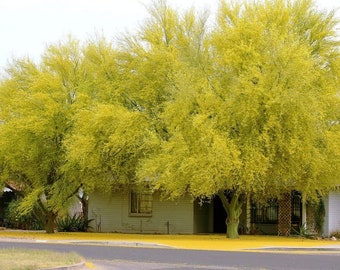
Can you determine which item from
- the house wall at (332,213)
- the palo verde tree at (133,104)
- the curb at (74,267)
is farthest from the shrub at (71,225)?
the curb at (74,267)

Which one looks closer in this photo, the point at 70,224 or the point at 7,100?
the point at 7,100

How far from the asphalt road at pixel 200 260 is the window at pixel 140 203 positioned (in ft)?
47.4

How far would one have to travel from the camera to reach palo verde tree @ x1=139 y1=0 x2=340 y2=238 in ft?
94.6

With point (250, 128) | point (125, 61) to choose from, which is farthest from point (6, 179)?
point (250, 128)

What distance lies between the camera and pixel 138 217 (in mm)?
39688

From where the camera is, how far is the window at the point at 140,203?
129ft

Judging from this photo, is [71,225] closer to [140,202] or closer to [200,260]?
[140,202]

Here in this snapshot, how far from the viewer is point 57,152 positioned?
35.6 m

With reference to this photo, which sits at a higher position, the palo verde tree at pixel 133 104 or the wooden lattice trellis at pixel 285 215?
the palo verde tree at pixel 133 104

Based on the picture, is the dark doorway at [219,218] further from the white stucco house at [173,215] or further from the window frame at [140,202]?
the window frame at [140,202]

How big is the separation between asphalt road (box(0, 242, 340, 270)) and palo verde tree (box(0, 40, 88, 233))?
10809mm

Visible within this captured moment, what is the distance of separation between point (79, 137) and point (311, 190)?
33.8 feet

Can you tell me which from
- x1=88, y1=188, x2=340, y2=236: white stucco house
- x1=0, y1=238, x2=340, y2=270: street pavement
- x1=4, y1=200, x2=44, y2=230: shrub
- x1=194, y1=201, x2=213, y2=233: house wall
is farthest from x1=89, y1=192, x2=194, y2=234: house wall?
x1=0, y1=238, x2=340, y2=270: street pavement

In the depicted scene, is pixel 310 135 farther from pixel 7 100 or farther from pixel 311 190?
pixel 7 100
